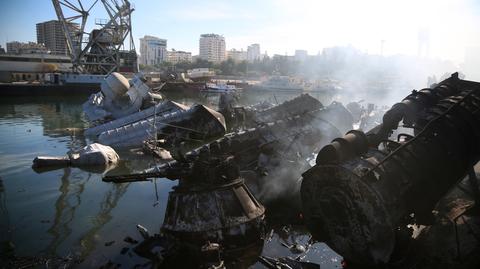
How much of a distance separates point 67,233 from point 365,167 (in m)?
7.95

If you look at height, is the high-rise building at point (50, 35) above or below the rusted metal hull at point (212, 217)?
above

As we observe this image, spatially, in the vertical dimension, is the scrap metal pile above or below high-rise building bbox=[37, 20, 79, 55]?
below

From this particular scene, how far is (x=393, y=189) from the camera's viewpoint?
6.58 metres

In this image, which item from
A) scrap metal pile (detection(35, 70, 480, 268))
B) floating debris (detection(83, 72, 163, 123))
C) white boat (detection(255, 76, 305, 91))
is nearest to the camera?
scrap metal pile (detection(35, 70, 480, 268))

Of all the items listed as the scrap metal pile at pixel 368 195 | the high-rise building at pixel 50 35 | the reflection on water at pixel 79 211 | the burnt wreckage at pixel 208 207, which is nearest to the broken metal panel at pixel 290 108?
the reflection on water at pixel 79 211

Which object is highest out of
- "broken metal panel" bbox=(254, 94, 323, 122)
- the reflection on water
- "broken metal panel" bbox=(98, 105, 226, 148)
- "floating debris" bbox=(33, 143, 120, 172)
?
"broken metal panel" bbox=(254, 94, 323, 122)

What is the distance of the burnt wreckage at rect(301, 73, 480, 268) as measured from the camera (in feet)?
21.5

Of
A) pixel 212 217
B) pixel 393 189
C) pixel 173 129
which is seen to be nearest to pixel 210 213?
pixel 212 217

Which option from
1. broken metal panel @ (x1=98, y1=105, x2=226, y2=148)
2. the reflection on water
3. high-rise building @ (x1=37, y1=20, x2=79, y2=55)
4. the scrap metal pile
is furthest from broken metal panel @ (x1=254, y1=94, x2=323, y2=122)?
high-rise building @ (x1=37, y1=20, x2=79, y2=55)

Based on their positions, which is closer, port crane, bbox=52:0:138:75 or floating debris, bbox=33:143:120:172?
floating debris, bbox=33:143:120:172

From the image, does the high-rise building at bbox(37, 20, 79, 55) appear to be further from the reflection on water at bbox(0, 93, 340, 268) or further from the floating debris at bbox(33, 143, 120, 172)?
the reflection on water at bbox(0, 93, 340, 268)

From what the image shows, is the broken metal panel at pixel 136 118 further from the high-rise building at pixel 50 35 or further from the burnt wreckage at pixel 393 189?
the high-rise building at pixel 50 35

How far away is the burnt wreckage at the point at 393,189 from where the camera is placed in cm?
655

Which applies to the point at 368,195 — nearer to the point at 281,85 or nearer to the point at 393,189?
the point at 393,189
